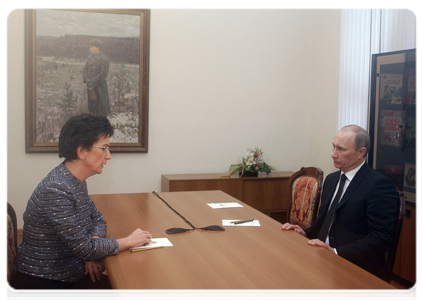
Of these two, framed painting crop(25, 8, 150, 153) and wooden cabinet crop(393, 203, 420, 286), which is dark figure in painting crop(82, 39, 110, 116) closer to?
framed painting crop(25, 8, 150, 153)

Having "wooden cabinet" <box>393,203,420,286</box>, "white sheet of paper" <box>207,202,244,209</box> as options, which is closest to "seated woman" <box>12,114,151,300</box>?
"white sheet of paper" <box>207,202,244,209</box>

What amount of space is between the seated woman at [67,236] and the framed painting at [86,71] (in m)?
3.02

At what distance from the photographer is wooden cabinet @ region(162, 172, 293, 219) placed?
5.08 meters

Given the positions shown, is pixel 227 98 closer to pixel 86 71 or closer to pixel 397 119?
pixel 86 71

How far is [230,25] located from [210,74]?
2.40 feet

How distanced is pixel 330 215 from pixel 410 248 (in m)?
1.42

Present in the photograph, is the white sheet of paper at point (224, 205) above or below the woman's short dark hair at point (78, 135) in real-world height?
below

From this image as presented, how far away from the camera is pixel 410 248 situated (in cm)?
364

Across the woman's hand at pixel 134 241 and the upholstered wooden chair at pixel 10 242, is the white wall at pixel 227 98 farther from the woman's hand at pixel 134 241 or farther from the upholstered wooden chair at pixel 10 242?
the woman's hand at pixel 134 241

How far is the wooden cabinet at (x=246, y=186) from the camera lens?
5078 millimetres

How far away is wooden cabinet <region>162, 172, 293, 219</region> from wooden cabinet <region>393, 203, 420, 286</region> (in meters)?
1.58

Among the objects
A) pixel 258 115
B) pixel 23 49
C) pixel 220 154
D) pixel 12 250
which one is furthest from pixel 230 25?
pixel 12 250

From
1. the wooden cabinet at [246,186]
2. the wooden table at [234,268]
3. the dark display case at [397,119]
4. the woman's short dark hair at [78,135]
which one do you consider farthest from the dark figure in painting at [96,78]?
the dark display case at [397,119]

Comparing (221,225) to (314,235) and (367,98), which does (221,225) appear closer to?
(314,235)
